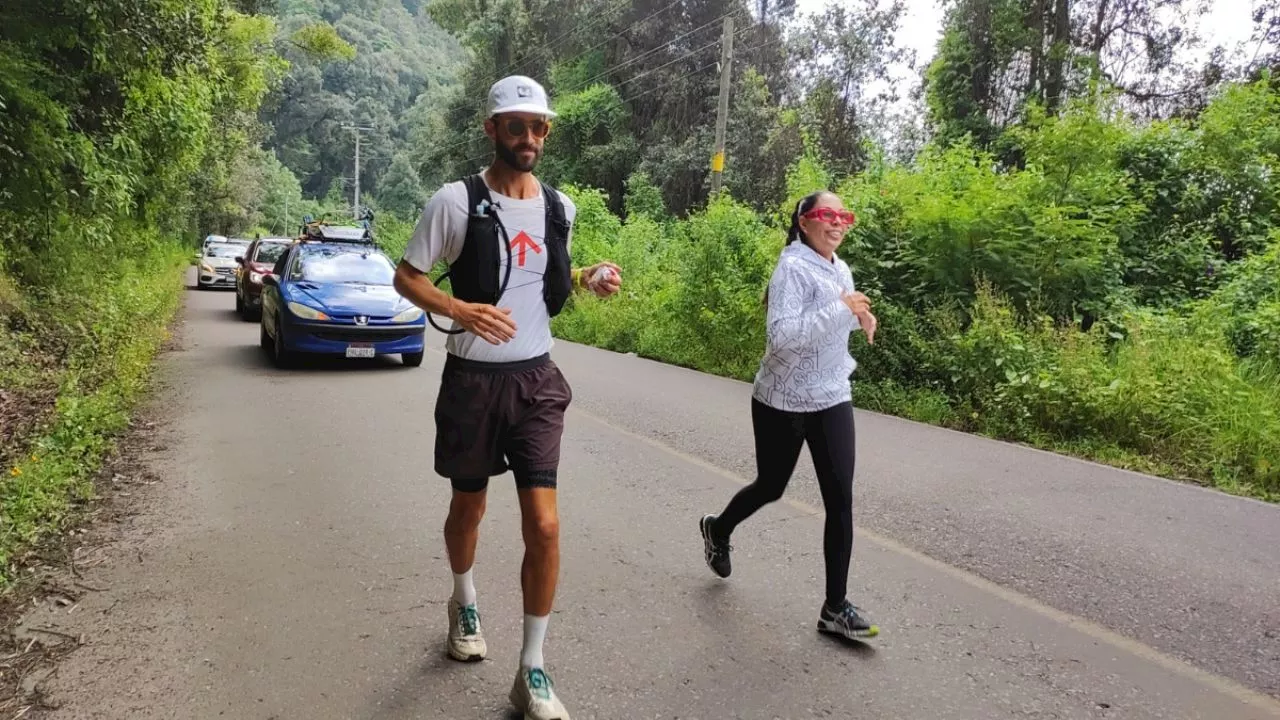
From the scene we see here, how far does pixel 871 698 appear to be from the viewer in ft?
10.7

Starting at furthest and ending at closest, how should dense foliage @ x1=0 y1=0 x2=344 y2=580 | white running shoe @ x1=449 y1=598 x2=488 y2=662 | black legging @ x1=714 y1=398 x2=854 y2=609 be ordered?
dense foliage @ x1=0 y1=0 x2=344 y2=580 < black legging @ x1=714 y1=398 x2=854 y2=609 < white running shoe @ x1=449 y1=598 x2=488 y2=662

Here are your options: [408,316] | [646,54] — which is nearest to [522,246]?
[408,316]

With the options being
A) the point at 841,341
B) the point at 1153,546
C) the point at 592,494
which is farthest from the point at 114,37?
the point at 1153,546

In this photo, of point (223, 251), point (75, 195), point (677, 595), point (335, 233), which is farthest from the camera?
point (223, 251)

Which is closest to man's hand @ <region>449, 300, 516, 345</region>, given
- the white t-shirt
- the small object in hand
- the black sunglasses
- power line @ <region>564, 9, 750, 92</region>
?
the white t-shirt

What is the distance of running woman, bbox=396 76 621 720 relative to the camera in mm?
3010

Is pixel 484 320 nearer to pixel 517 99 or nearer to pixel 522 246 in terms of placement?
pixel 522 246

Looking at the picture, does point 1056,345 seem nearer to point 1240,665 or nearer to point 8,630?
point 1240,665

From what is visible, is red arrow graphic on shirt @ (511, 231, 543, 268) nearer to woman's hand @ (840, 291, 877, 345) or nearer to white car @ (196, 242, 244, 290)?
woman's hand @ (840, 291, 877, 345)

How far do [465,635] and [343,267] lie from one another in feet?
31.5

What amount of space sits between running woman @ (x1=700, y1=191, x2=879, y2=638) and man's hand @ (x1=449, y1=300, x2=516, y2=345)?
4.27 ft

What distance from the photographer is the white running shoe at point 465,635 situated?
341 cm

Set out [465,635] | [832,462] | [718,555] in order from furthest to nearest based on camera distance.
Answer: [718,555] → [832,462] → [465,635]

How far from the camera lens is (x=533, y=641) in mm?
3016
